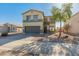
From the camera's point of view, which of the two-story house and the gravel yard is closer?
the gravel yard

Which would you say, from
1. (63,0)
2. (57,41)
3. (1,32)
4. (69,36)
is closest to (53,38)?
(57,41)

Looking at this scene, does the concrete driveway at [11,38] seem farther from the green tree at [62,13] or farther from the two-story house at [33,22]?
the green tree at [62,13]

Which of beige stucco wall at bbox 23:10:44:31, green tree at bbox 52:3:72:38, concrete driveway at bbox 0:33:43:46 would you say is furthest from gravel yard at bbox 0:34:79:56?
green tree at bbox 52:3:72:38

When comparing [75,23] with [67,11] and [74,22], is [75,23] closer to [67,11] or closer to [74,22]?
[74,22]

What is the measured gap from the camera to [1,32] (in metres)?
3.16

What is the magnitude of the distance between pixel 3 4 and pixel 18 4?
10.3 inches

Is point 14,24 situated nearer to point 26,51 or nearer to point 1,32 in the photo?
point 1,32

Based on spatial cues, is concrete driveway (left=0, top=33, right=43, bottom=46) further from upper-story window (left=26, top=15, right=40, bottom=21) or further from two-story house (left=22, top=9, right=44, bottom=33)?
upper-story window (left=26, top=15, right=40, bottom=21)

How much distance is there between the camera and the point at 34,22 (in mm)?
3162

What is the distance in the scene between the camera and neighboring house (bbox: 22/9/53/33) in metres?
3.14

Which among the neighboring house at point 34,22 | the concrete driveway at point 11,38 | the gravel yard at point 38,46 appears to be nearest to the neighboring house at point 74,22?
the gravel yard at point 38,46

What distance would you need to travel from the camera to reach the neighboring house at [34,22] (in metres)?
3.14

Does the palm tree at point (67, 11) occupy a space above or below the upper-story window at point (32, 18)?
above

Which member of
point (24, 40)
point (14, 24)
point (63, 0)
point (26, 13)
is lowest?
point (24, 40)
